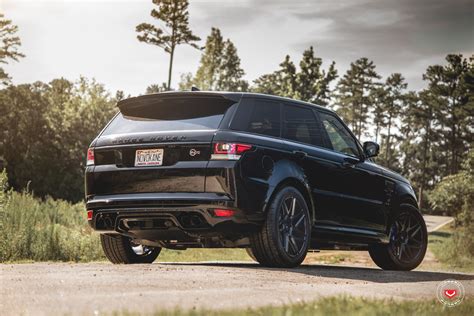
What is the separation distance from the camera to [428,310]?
535cm

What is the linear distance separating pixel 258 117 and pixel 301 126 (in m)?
0.89

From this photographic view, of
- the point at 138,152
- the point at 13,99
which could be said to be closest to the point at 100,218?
the point at 138,152

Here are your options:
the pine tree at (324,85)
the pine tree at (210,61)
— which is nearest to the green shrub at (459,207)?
the pine tree at (324,85)

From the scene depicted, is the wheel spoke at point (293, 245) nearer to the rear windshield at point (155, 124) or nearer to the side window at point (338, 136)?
the rear windshield at point (155, 124)

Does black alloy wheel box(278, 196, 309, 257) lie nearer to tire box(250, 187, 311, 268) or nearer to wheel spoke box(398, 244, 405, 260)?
tire box(250, 187, 311, 268)

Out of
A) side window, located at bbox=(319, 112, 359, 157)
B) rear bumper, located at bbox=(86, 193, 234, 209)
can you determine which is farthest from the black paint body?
side window, located at bbox=(319, 112, 359, 157)

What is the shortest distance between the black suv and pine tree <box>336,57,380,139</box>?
80.2 meters

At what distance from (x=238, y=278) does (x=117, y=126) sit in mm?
2637

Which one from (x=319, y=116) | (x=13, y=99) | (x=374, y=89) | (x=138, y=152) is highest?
(x=374, y=89)

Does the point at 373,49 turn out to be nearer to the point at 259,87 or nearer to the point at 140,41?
the point at 140,41

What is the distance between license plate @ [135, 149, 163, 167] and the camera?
26.0 feet

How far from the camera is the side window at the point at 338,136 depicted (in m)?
9.65

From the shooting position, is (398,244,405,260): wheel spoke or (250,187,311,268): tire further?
(398,244,405,260): wheel spoke

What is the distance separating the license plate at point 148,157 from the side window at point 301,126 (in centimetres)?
156
